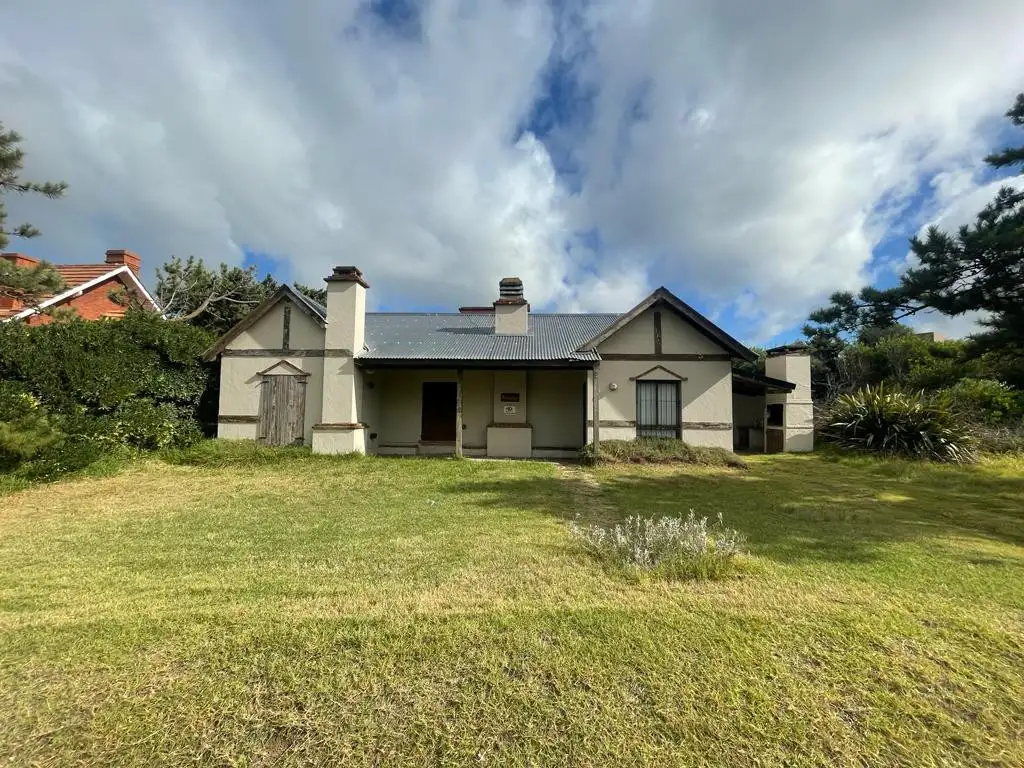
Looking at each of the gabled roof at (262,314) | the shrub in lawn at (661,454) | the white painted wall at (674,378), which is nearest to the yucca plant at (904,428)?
the white painted wall at (674,378)

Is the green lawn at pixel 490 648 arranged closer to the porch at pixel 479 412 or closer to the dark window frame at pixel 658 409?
the dark window frame at pixel 658 409

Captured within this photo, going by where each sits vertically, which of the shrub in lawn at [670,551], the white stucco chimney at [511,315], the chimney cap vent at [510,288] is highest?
the chimney cap vent at [510,288]

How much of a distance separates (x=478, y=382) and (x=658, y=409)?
5.32 m

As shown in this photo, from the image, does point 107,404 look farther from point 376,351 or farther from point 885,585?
point 885,585

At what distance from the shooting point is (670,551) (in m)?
4.75

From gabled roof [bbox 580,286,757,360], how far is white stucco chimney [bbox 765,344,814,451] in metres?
3.74

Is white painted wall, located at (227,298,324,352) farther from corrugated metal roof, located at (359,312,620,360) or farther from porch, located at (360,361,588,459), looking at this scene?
porch, located at (360,361,588,459)

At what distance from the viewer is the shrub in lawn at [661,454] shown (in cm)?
1242

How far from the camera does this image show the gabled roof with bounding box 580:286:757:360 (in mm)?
13148

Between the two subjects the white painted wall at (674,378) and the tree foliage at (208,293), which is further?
the tree foliage at (208,293)

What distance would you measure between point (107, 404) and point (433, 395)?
306 inches

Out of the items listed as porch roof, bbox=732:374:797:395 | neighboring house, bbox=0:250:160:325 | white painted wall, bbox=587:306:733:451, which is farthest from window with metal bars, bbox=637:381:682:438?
neighboring house, bbox=0:250:160:325

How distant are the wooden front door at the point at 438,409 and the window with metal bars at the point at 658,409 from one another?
5538mm

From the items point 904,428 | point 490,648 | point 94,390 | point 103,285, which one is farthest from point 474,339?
point 103,285
